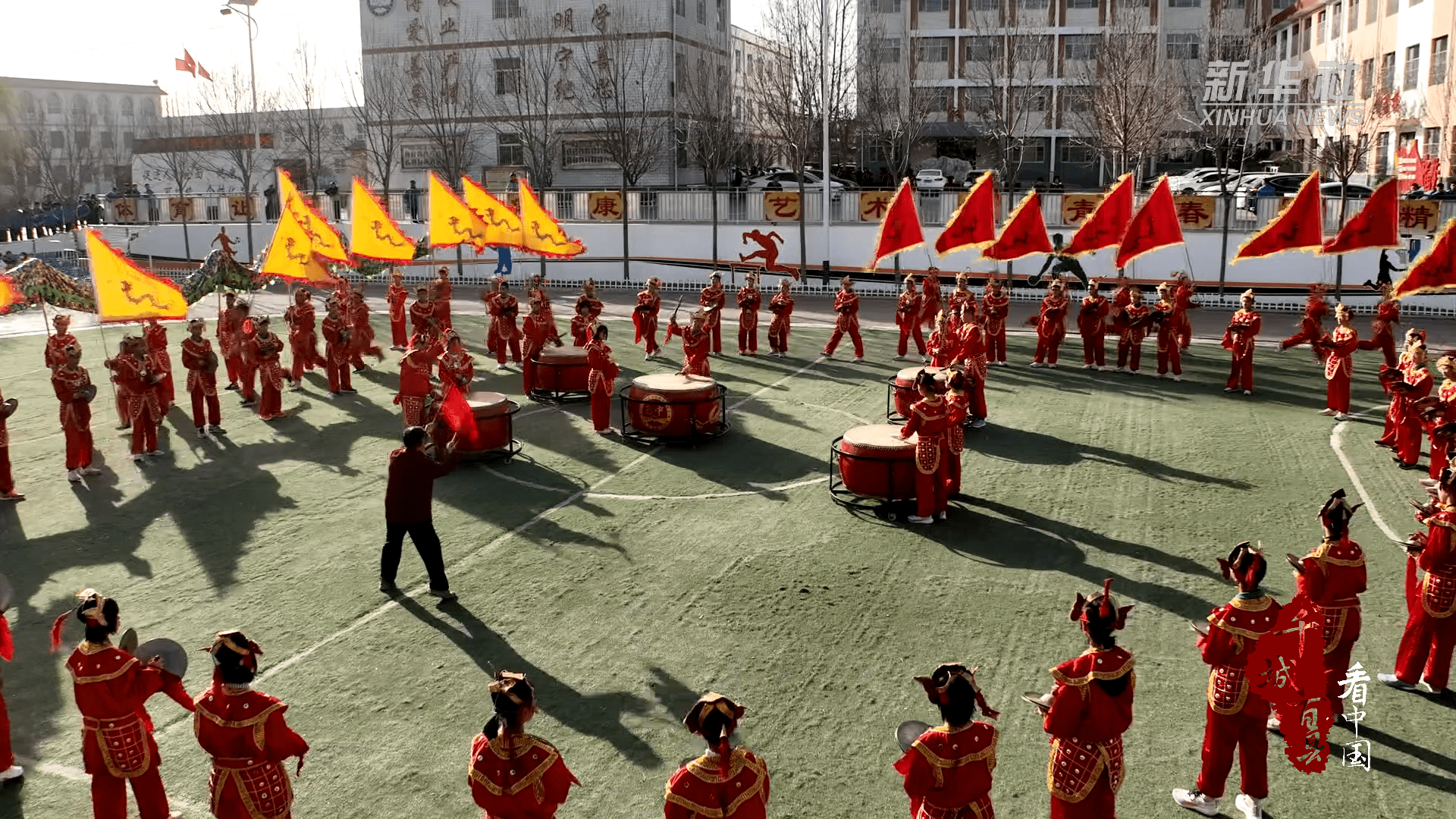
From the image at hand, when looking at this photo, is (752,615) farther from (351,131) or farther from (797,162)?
(351,131)

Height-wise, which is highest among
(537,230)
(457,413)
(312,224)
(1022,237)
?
(312,224)

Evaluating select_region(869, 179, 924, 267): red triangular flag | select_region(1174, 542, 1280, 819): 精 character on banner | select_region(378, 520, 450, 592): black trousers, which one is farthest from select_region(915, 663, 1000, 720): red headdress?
select_region(869, 179, 924, 267): red triangular flag

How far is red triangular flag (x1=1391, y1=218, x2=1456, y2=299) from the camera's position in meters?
15.5

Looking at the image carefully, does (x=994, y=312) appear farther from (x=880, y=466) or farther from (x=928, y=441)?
(x=928, y=441)

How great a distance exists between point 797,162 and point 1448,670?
1148 inches

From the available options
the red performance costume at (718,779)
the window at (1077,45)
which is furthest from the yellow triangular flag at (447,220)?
the window at (1077,45)

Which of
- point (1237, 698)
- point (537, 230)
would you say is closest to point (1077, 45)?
point (537, 230)

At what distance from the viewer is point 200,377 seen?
621 inches

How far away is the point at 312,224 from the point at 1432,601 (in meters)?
18.4

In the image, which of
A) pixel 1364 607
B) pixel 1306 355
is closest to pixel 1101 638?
pixel 1364 607

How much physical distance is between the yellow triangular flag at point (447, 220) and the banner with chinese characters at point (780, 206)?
45.1ft

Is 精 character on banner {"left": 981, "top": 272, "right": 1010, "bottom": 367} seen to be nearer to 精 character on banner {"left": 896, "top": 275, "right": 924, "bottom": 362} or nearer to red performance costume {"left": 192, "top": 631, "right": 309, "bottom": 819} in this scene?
精 character on banner {"left": 896, "top": 275, "right": 924, "bottom": 362}

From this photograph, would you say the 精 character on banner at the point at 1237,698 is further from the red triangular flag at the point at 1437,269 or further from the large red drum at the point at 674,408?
the red triangular flag at the point at 1437,269

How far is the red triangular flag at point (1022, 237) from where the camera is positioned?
68.4 ft
